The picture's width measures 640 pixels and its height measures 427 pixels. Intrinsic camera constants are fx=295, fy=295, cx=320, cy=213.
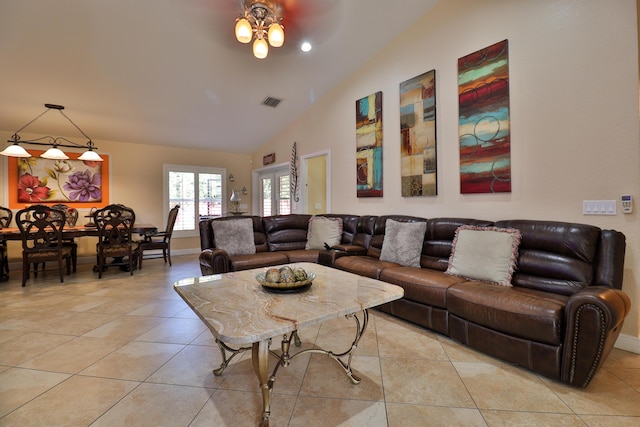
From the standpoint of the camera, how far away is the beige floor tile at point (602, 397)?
1.58 metres

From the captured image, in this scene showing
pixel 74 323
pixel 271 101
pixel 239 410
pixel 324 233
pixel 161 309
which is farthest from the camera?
pixel 271 101

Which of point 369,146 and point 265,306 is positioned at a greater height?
point 369,146

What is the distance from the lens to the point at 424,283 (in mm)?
2568

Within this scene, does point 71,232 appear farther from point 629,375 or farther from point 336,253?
point 629,375

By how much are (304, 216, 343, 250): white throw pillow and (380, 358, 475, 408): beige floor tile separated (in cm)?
223

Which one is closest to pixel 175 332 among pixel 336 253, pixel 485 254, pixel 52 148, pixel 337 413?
pixel 337 413

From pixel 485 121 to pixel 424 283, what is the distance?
1815mm

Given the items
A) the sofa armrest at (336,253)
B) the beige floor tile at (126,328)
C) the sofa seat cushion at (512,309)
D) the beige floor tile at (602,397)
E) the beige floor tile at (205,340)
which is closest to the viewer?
the beige floor tile at (602,397)

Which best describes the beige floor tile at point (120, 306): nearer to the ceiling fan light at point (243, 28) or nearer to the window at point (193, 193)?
the ceiling fan light at point (243, 28)

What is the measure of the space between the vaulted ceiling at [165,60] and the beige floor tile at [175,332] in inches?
128

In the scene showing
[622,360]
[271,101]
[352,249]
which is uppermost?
[271,101]

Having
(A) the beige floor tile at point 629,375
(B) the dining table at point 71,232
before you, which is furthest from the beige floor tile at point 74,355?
(A) the beige floor tile at point 629,375

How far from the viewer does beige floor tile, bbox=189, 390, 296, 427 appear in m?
1.52

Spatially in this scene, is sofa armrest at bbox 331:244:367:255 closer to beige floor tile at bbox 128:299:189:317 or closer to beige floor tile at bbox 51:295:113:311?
beige floor tile at bbox 128:299:189:317
